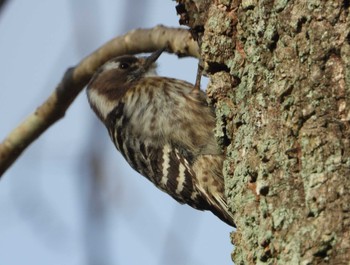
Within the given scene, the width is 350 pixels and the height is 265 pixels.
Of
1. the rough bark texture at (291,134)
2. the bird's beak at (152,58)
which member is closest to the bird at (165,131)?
the bird's beak at (152,58)

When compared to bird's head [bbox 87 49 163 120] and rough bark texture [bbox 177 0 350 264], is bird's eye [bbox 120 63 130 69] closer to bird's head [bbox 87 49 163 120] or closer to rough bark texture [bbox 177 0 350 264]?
bird's head [bbox 87 49 163 120]

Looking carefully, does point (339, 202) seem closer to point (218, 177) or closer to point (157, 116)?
point (218, 177)

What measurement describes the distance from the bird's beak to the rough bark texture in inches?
68.3

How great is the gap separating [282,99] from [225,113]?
0.57 m

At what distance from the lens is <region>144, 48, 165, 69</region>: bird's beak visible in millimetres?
4984

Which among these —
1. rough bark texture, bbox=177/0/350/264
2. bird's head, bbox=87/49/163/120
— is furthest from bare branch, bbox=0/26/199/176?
rough bark texture, bbox=177/0/350/264

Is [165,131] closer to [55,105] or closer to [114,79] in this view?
[114,79]

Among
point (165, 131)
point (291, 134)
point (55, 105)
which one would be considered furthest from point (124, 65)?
point (291, 134)

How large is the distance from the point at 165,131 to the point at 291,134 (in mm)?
1963

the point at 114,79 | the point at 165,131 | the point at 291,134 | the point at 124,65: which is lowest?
the point at 291,134

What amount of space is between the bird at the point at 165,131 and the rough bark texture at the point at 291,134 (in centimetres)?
117

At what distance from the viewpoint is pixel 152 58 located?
5.14 metres

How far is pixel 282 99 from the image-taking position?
282cm

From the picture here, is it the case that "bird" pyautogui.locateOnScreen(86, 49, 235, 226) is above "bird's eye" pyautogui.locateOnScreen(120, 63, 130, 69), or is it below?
below
